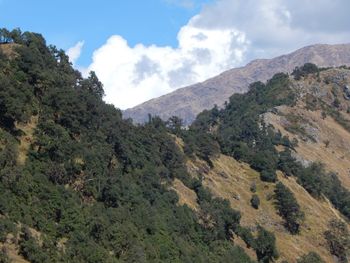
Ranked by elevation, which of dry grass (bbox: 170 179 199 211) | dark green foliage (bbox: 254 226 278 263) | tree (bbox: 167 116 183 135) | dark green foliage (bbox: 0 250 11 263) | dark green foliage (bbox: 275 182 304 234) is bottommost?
dark green foliage (bbox: 254 226 278 263)

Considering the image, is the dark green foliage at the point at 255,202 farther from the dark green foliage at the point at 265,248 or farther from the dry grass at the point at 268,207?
the dark green foliage at the point at 265,248

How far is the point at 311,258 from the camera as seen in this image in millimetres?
119312

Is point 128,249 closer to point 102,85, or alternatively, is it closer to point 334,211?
point 102,85

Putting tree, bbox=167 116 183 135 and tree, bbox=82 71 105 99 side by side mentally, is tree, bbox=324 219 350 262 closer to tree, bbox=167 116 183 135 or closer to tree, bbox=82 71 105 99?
tree, bbox=167 116 183 135

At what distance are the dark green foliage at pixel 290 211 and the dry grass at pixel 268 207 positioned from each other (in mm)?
1484

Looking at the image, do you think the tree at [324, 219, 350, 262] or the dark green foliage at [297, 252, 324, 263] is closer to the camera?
the dark green foliage at [297, 252, 324, 263]

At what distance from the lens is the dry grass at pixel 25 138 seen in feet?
287

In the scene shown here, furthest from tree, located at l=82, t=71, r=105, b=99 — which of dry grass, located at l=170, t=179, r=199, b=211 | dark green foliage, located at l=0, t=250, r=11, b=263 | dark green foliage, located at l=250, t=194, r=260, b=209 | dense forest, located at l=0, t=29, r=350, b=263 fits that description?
dark green foliage, located at l=0, t=250, r=11, b=263

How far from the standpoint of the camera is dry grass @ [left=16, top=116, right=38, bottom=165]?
8750 centimetres

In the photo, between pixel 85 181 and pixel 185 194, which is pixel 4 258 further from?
pixel 185 194

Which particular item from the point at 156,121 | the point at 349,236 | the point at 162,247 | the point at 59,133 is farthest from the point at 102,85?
the point at 349,236

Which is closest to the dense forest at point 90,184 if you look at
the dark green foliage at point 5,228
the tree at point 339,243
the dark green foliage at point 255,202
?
the dark green foliage at point 5,228

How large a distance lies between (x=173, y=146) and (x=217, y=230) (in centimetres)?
2888

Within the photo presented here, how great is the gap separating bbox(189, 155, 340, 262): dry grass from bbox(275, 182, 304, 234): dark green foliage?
148 centimetres
